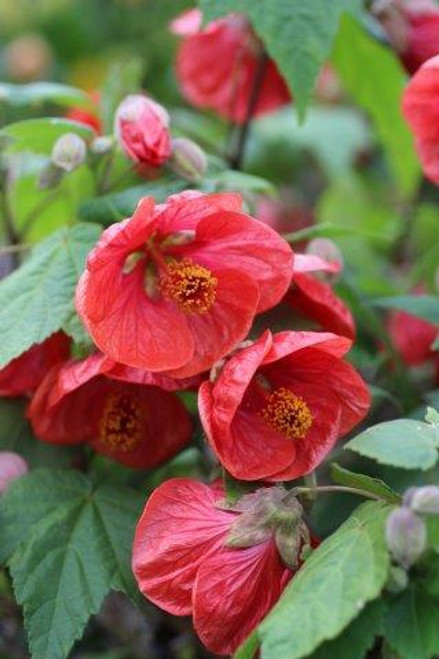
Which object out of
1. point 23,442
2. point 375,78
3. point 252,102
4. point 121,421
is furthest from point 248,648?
point 375,78

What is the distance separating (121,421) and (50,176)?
0.26 metres

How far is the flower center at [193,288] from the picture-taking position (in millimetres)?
945

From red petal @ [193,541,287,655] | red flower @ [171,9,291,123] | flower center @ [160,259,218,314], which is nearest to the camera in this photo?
red petal @ [193,541,287,655]

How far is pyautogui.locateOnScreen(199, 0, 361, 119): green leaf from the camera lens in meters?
1.12

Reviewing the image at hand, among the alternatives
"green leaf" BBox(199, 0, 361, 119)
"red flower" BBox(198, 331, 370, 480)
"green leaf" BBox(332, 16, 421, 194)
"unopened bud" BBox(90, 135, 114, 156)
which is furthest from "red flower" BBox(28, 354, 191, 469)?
"green leaf" BBox(332, 16, 421, 194)

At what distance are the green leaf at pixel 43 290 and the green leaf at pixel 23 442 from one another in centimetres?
13

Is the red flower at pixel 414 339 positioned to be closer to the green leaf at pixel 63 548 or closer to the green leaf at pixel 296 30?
the green leaf at pixel 296 30

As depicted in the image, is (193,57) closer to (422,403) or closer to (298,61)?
(298,61)

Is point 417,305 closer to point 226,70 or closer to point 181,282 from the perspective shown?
point 181,282

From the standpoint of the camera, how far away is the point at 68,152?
1063 mm

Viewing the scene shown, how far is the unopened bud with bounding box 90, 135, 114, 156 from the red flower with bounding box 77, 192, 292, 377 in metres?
0.15

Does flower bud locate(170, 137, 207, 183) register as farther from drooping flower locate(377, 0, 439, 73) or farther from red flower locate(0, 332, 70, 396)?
drooping flower locate(377, 0, 439, 73)

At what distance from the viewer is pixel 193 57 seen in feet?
4.73

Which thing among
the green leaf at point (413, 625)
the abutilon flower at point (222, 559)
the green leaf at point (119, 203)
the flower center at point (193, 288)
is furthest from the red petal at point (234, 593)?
the green leaf at point (119, 203)
